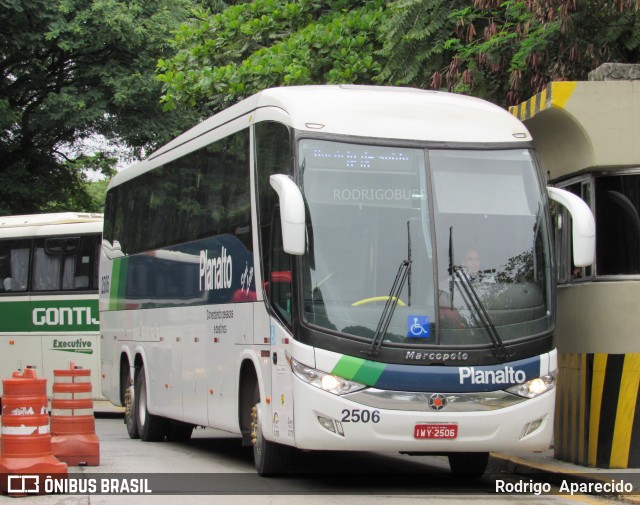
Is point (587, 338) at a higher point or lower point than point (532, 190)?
lower

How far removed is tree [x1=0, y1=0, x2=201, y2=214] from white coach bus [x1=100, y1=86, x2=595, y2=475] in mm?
18452

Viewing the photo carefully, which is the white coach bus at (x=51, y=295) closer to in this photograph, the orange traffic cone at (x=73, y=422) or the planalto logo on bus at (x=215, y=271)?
the planalto logo on bus at (x=215, y=271)

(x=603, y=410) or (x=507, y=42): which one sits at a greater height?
(x=507, y=42)

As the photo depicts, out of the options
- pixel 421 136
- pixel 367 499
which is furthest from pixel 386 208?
pixel 367 499

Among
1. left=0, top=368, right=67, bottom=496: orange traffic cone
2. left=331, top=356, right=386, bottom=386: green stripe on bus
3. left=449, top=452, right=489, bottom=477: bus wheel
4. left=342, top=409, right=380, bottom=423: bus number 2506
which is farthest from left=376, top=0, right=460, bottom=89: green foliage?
left=0, top=368, right=67, bottom=496: orange traffic cone

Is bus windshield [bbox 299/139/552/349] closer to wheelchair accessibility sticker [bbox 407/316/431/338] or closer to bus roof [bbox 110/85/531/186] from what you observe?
wheelchair accessibility sticker [bbox 407/316/431/338]

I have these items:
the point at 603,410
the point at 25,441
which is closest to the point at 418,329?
the point at 603,410

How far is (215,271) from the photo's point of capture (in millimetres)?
13641

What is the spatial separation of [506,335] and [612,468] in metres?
2.09

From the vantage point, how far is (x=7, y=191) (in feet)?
103

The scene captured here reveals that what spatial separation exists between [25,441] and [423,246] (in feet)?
12.8

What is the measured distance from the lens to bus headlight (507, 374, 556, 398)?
10.6m

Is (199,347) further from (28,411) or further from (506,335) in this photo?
(506,335)

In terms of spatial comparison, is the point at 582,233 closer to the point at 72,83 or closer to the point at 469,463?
the point at 469,463
